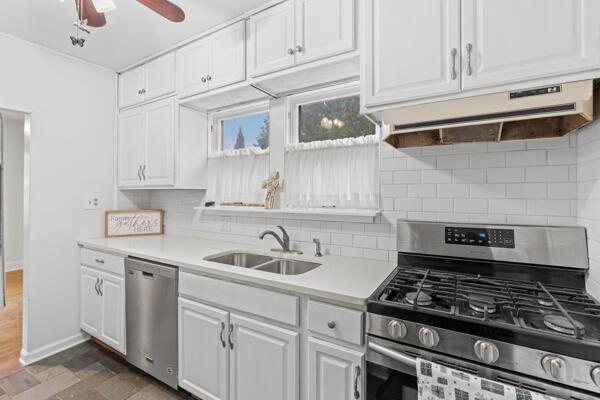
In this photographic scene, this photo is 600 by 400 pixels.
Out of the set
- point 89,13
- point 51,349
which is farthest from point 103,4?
point 51,349

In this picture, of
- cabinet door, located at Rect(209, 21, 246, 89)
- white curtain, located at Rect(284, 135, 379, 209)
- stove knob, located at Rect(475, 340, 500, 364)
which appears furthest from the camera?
cabinet door, located at Rect(209, 21, 246, 89)

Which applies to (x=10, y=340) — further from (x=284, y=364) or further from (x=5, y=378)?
(x=284, y=364)

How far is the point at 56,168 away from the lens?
2479 mm

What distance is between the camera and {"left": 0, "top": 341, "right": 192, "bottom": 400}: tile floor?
193cm

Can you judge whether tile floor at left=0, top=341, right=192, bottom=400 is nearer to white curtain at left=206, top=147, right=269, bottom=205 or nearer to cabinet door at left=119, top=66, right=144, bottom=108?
white curtain at left=206, top=147, right=269, bottom=205

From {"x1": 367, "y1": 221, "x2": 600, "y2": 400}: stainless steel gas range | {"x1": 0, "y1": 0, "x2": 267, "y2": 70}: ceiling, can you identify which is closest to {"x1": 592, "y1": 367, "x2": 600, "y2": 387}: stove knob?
{"x1": 367, "y1": 221, "x2": 600, "y2": 400}: stainless steel gas range

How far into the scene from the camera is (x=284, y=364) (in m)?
1.42

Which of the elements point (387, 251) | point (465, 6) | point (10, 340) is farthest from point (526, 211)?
point (10, 340)

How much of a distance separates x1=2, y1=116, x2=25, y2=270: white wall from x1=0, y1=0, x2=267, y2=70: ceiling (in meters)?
3.35

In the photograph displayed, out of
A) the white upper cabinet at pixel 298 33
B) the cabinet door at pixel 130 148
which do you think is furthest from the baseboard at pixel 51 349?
the white upper cabinet at pixel 298 33

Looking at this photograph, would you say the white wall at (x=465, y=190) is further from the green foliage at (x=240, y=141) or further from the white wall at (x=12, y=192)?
the white wall at (x=12, y=192)

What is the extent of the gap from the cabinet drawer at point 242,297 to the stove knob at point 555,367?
90 centimetres

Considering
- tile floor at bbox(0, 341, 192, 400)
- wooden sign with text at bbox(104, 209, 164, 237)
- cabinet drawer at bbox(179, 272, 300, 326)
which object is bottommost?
tile floor at bbox(0, 341, 192, 400)

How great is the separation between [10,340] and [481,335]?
3658mm
